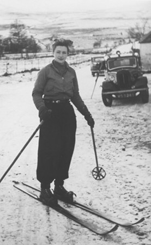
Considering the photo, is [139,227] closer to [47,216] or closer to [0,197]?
[47,216]

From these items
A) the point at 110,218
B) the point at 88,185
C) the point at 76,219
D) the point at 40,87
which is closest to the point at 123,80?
the point at 88,185

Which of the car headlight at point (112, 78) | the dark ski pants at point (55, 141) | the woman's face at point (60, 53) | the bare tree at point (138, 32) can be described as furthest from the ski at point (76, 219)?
the bare tree at point (138, 32)

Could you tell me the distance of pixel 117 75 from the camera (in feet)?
40.9

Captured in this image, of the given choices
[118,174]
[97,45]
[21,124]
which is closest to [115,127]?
[21,124]

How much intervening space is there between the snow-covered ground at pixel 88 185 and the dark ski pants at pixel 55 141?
488 mm

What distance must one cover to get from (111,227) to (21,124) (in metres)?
6.14

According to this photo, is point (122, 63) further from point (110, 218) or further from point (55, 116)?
point (110, 218)

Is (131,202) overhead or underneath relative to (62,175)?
underneath

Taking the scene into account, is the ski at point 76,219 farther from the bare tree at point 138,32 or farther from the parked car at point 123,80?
the bare tree at point 138,32

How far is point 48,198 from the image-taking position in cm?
402

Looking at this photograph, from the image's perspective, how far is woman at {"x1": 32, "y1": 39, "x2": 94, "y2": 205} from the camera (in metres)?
3.88

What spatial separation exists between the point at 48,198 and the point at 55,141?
2.42 feet

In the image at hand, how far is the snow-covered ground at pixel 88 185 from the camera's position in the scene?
3316mm

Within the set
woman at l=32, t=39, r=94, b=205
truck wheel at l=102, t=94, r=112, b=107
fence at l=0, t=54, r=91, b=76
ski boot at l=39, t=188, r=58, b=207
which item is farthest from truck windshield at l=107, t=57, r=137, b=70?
fence at l=0, t=54, r=91, b=76
